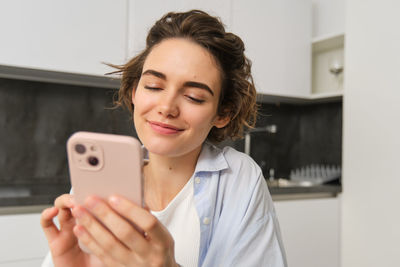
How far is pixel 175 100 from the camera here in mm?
784

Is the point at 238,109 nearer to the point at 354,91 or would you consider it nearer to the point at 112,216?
the point at 112,216

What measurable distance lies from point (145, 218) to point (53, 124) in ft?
5.13

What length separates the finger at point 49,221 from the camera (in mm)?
608

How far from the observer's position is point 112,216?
51cm

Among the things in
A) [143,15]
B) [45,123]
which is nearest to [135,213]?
[143,15]

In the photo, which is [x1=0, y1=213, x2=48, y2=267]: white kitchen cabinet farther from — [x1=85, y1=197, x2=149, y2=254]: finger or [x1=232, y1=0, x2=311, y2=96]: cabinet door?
[x1=232, y1=0, x2=311, y2=96]: cabinet door

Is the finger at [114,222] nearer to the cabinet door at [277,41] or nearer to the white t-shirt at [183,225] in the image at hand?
the white t-shirt at [183,225]

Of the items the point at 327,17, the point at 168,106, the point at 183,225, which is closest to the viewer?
the point at 168,106

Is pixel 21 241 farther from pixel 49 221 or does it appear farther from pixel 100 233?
pixel 100 233

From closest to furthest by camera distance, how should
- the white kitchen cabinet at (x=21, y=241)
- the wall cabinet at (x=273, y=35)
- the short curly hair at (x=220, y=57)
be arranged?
the short curly hair at (x=220, y=57)
the white kitchen cabinet at (x=21, y=241)
the wall cabinet at (x=273, y=35)

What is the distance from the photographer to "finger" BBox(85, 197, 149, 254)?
19.9 inches

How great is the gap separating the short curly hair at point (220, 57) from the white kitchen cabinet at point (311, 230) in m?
0.92

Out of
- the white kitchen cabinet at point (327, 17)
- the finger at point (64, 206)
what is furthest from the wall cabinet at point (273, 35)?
the finger at point (64, 206)

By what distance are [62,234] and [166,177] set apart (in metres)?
0.34
